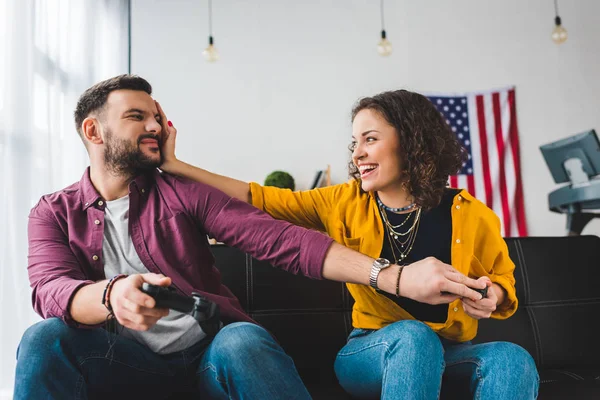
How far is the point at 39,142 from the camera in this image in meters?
2.26

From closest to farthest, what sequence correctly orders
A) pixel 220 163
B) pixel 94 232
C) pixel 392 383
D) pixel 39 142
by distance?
pixel 392 383 → pixel 94 232 → pixel 39 142 → pixel 220 163

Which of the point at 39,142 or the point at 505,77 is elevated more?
the point at 505,77

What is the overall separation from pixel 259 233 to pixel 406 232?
0.40 m

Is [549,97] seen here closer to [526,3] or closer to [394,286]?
[526,3]

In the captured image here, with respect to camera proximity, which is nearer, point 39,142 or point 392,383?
point 392,383

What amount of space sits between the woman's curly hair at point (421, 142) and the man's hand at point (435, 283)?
33 cm

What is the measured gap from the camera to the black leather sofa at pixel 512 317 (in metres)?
1.57

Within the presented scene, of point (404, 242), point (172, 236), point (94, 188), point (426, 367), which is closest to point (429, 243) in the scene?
point (404, 242)

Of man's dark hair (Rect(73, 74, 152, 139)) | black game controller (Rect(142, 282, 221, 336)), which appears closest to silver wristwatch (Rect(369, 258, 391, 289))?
black game controller (Rect(142, 282, 221, 336))

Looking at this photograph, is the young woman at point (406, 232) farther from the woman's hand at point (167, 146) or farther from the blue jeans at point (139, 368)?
the blue jeans at point (139, 368)

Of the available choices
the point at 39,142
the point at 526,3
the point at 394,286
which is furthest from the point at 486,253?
the point at 526,3

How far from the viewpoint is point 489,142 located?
14.4ft

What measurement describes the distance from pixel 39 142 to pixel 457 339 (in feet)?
6.21

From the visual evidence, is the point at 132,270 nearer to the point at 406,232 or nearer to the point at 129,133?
the point at 129,133
